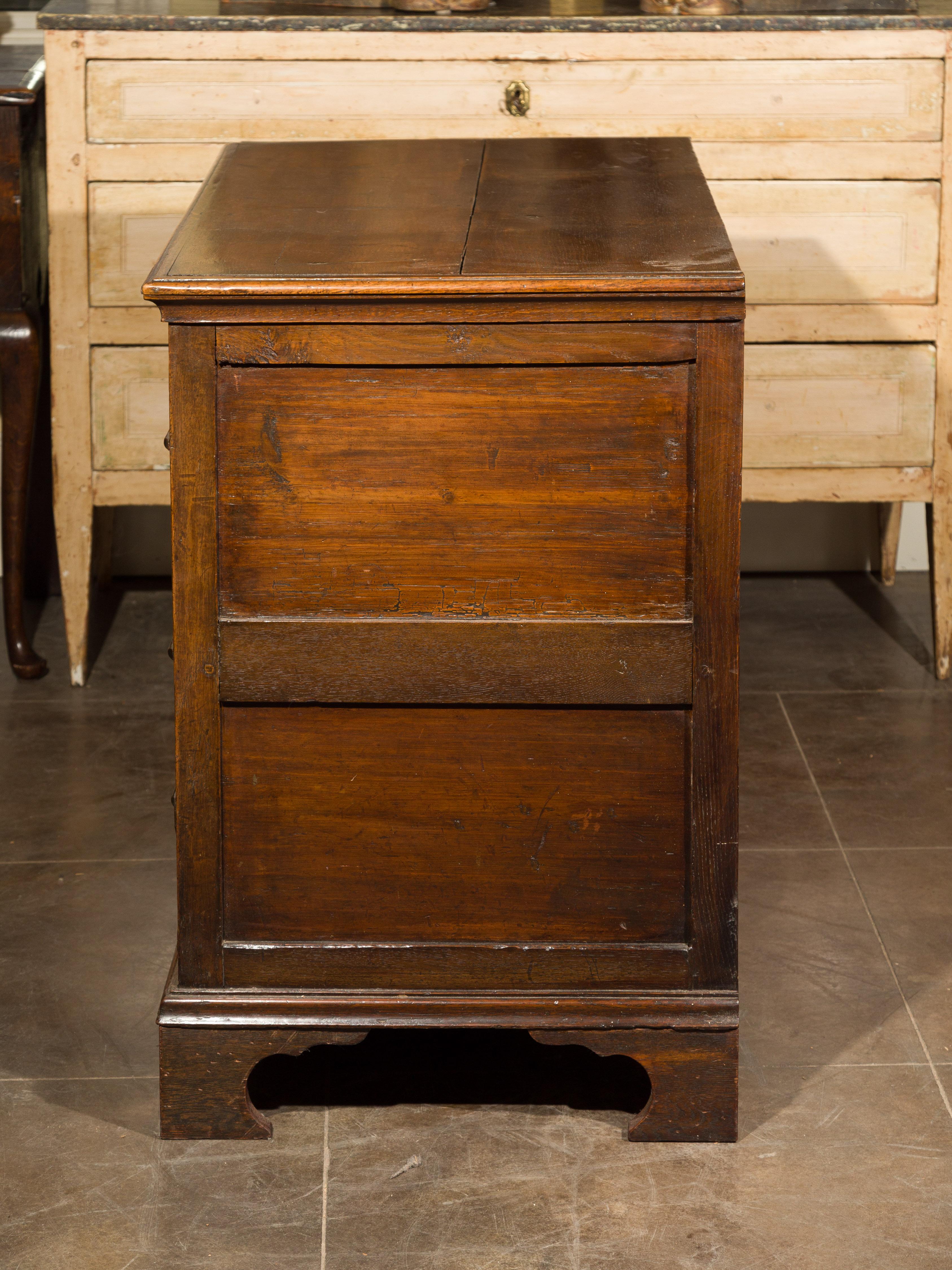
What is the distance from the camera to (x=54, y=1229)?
1.75 metres

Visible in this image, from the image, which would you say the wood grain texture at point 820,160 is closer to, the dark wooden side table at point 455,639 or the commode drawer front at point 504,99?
the commode drawer front at point 504,99

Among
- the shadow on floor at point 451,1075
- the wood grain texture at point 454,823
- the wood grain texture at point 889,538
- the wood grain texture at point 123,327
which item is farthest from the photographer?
the wood grain texture at point 889,538

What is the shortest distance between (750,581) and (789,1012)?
160 cm

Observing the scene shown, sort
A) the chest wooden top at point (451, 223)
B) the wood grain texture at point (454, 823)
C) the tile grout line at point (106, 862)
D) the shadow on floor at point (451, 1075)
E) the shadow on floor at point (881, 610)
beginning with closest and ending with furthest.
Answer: the chest wooden top at point (451, 223), the wood grain texture at point (454, 823), the shadow on floor at point (451, 1075), the tile grout line at point (106, 862), the shadow on floor at point (881, 610)

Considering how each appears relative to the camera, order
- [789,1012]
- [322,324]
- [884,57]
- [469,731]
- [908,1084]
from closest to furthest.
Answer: [322,324], [469,731], [908,1084], [789,1012], [884,57]

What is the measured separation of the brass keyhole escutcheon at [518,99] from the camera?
9.33 ft

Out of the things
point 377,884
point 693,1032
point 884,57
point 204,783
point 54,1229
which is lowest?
point 54,1229

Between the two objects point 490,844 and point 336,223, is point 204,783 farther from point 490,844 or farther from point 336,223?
point 336,223

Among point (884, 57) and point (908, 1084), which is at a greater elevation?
A: point (884, 57)

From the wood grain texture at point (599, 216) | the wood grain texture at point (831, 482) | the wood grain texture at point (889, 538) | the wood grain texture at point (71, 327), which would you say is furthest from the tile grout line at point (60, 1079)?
the wood grain texture at point (889, 538)

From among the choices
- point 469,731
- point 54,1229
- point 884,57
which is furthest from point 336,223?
point 884,57

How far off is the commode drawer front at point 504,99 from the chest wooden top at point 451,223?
54cm

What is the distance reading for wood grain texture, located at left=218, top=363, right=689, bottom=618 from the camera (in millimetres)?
1719

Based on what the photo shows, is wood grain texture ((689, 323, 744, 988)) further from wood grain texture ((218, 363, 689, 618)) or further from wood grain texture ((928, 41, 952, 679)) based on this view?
wood grain texture ((928, 41, 952, 679))
